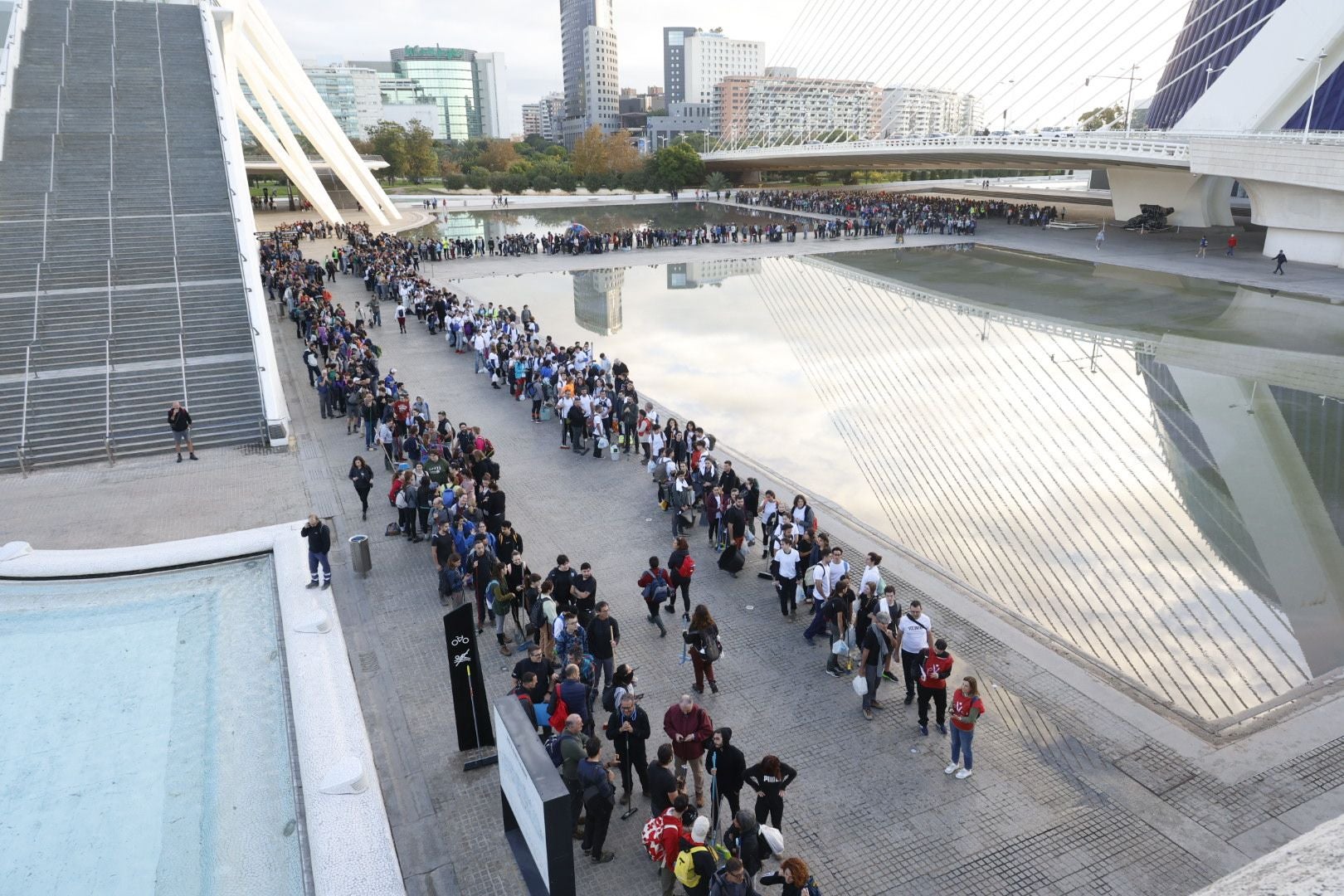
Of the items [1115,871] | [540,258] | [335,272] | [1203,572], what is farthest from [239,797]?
[540,258]

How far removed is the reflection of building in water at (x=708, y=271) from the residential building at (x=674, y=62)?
16729cm

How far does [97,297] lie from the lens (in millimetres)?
19344

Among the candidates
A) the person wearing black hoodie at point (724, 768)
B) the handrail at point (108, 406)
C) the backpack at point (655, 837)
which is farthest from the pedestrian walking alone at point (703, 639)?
the handrail at point (108, 406)

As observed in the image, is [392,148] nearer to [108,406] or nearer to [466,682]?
[108,406]

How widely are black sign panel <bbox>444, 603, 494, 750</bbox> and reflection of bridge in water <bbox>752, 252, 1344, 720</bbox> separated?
6154 mm

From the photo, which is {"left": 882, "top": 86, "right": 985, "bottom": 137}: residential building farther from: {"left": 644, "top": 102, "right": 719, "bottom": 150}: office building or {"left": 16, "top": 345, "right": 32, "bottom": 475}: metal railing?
{"left": 16, "top": 345, "right": 32, "bottom": 475}: metal railing

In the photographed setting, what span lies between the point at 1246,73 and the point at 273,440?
3994 centimetres

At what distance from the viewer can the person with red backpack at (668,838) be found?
5539 mm

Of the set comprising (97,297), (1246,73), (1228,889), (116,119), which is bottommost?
(1228,889)

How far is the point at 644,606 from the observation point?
10.1 m

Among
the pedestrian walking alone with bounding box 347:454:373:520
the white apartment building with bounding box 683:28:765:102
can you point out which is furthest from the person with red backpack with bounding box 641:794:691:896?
the white apartment building with bounding box 683:28:765:102

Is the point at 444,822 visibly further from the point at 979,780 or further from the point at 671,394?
the point at 671,394

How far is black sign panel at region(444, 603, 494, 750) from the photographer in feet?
23.9

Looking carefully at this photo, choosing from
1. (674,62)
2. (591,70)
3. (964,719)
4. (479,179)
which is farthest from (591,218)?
(674,62)
